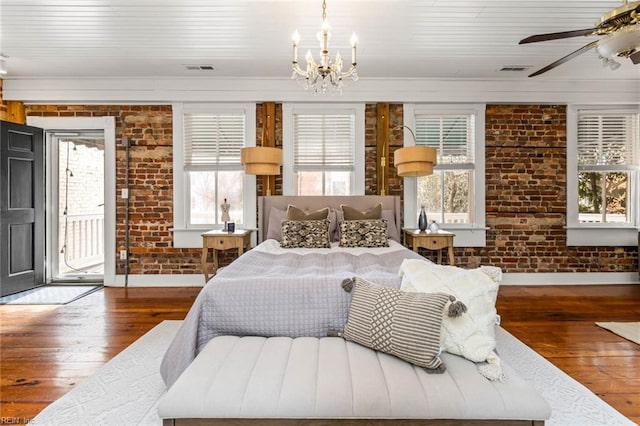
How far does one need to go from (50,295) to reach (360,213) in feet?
13.0

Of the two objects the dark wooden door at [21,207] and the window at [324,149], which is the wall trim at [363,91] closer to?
the window at [324,149]

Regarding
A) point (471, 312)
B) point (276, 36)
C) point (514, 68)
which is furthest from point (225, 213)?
point (514, 68)

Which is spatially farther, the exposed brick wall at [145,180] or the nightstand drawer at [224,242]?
the exposed brick wall at [145,180]

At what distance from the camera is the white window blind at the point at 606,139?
5.18 metres

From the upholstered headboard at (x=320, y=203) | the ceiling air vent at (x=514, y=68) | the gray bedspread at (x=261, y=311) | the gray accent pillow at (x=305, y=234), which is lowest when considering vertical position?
the gray bedspread at (x=261, y=311)

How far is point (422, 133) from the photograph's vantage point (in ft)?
17.1

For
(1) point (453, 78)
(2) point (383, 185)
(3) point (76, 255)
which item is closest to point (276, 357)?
(2) point (383, 185)

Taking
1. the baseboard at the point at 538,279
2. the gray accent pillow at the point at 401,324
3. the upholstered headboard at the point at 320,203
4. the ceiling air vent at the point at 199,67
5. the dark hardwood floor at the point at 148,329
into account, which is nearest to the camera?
the gray accent pillow at the point at 401,324

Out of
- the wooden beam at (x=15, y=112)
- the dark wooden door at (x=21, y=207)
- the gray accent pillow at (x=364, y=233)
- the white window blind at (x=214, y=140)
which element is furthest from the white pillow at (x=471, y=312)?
the wooden beam at (x=15, y=112)

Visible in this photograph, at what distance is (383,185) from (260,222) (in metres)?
1.75

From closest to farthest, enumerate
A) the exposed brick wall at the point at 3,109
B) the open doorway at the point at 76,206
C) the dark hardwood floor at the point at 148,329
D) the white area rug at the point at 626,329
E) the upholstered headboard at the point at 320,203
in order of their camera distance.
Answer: the dark hardwood floor at the point at 148,329
the white area rug at the point at 626,329
the upholstered headboard at the point at 320,203
the exposed brick wall at the point at 3,109
the open doorway at the point at 76,206

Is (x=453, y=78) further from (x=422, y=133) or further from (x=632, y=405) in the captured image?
(x=632, y=405)

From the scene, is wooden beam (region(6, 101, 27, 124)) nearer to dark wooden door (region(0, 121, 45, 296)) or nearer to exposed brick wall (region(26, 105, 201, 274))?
exposed brick wall (region(26, 105, 201, 274))

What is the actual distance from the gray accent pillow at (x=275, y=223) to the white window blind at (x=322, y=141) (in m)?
0.81
